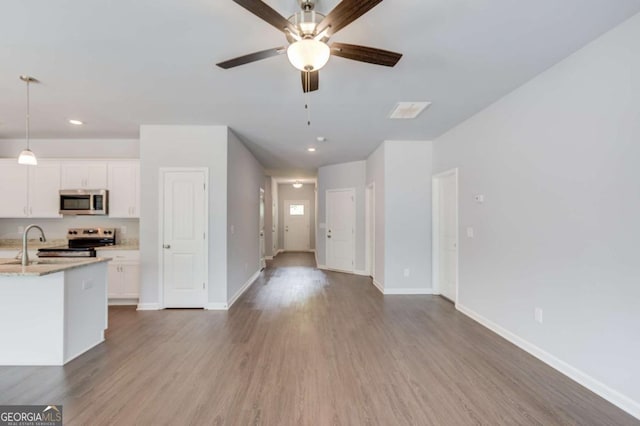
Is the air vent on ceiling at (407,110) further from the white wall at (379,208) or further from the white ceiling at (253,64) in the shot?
the white wall at (379,208)

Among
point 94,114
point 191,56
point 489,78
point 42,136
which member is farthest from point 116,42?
point 42,136

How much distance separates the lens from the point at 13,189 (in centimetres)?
464

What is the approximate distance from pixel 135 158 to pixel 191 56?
307 cm

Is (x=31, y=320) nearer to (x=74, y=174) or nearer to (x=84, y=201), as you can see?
(x=84, y=201)

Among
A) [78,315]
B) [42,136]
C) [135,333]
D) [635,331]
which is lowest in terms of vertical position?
[135,333]

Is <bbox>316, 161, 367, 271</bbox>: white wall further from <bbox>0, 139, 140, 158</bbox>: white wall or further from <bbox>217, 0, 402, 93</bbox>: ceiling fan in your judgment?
<bbox>217, 0, 402, 93</bbox>: ceiling fan

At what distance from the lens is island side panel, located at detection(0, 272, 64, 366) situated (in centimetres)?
258

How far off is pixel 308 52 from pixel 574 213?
2.56 metres

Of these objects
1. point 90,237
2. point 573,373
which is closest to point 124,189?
point 90,237

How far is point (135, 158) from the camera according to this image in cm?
474

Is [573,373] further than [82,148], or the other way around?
[82,148]

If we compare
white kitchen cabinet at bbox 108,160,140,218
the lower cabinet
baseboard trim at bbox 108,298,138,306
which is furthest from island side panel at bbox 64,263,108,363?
white kitchen cabinet at bbox 108,160,140,218

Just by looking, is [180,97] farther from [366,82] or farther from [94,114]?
[366,82]

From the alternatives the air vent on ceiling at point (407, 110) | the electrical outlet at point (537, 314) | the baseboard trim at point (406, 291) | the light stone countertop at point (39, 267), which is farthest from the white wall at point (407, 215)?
the light stone countertop at point (39, 267)
